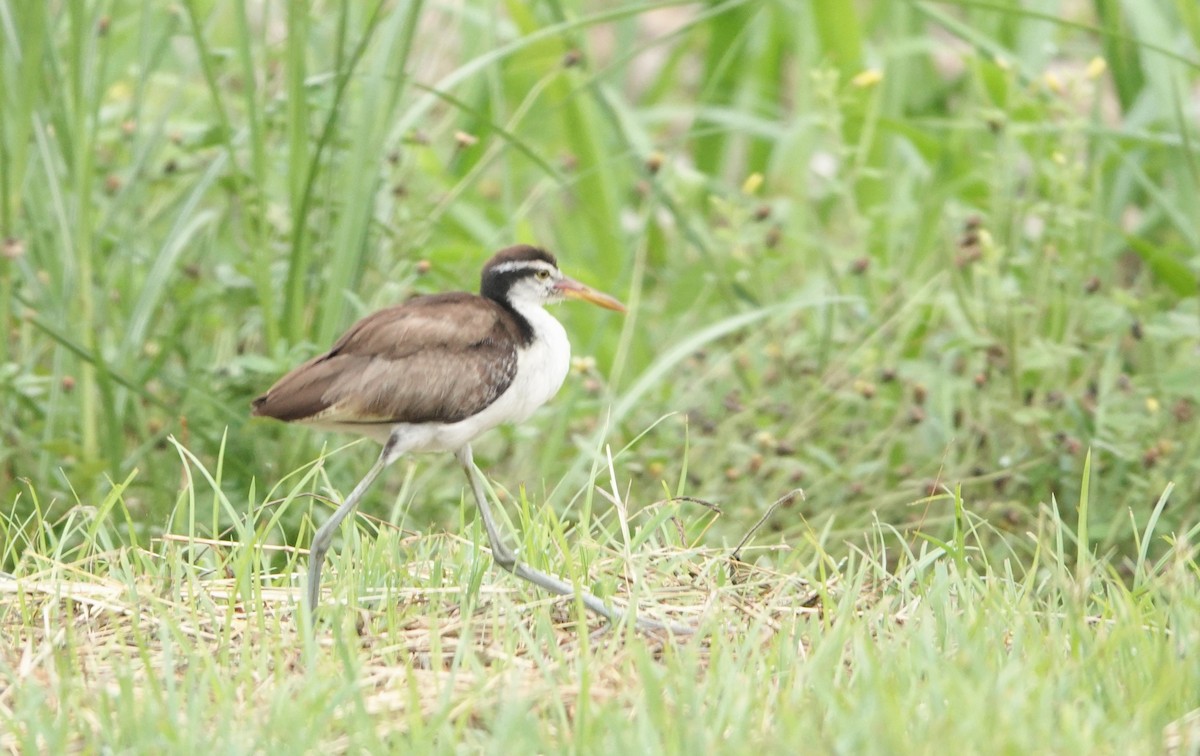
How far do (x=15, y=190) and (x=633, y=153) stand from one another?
2109mm

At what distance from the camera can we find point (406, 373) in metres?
4.00

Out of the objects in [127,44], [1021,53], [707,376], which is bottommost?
[707,376]

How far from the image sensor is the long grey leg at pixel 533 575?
12.4 ft

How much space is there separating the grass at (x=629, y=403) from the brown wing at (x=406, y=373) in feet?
0.83

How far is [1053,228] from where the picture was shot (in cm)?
598

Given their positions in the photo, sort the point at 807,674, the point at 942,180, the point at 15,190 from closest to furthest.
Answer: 1. the point at 807,674
2. the point at 15,190
3. the point at 942,180

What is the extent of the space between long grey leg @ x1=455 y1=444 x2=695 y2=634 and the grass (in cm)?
6

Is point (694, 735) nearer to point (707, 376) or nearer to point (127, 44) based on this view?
point (707, 376)

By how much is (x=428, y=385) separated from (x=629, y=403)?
135 centimetres

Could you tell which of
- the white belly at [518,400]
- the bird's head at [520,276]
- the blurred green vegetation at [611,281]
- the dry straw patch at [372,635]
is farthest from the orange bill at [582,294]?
the dry straw patch at [372,635]

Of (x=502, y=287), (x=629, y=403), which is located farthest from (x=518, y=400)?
(x=629, y=403)

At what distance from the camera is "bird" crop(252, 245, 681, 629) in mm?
3980

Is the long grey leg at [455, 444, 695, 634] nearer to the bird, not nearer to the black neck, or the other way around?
the bird

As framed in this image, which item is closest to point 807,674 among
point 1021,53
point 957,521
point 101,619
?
point 957,521
